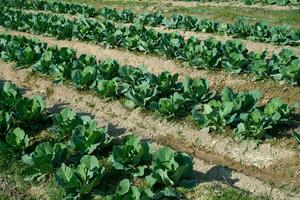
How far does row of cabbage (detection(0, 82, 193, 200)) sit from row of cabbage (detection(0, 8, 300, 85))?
4647 mm

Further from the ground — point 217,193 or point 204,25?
point 204,25

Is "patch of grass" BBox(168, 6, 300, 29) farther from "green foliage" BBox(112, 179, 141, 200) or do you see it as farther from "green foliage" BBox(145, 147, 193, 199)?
"green foliage" BBox(112, 179, 141, 200)

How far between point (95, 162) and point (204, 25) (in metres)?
11.0

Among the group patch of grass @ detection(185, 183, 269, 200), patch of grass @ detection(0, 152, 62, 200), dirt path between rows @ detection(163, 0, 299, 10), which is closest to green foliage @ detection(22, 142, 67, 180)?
patch of grass @ detection(0, 152, 62, 200)

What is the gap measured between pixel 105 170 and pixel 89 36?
9.30m

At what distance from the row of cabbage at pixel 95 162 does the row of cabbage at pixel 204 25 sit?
829 cm

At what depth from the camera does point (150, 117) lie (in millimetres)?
10477

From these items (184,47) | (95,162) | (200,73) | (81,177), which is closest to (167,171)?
(95,162)

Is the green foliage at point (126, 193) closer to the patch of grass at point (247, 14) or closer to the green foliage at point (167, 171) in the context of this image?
the green foliage at point (167, 171)

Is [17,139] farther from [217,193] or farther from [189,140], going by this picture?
[217,193]

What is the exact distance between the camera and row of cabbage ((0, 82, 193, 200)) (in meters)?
7.28

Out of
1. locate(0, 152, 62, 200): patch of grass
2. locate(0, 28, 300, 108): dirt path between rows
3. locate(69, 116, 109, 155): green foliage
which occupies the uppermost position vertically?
locate(69, 116, 109, 155): green foliage

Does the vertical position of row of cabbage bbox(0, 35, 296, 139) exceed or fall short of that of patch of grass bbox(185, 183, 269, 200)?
it exceeds it

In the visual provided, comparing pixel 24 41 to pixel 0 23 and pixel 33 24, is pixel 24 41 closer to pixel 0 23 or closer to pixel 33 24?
pixel 33 24
